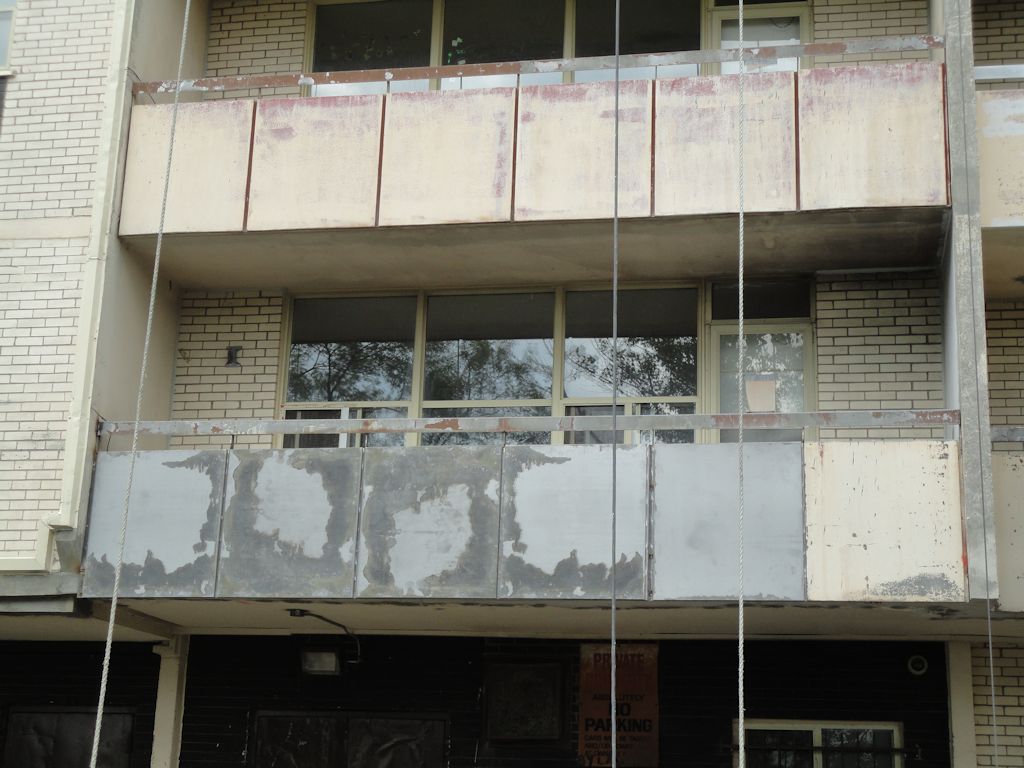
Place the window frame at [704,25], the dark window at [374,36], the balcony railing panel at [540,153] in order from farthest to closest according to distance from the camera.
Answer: the dark window at [374,36]
the window frame at [704,25]
the balcony railing panel at [540,153]

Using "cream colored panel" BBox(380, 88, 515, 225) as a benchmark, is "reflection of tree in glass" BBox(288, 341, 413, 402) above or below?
below

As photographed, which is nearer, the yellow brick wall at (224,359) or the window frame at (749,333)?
the window frame at (749,333)

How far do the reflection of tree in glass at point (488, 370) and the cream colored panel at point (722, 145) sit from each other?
1989mm

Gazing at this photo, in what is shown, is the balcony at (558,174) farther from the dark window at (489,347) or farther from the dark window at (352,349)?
the dark window at (352,349)

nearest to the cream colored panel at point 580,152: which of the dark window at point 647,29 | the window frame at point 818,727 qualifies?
the dark window at point 647,29

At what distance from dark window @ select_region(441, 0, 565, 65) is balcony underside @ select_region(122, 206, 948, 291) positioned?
2.21 meters

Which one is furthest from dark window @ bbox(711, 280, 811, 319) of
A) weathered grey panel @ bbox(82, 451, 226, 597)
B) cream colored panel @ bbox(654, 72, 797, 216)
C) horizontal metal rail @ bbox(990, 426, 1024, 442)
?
weathered grey panel @ bbox(82, 451, 226, 597)

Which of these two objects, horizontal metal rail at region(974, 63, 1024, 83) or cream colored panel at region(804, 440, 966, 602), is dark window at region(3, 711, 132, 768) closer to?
cream colored panel at region(804, 440, 966, 602)

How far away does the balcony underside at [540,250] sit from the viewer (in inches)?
408

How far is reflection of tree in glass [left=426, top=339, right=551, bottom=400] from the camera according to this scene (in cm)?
1155

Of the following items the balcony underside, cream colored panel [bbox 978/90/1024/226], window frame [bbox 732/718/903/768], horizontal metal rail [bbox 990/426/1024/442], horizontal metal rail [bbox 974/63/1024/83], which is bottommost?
window frame [bbox 732/718/903/768]

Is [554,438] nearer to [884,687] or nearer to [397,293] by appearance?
[397,293]

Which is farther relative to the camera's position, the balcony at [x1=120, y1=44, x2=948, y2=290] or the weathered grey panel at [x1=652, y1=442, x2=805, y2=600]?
the balcony at [x1=120, y1=44, x2=948, y2=290]

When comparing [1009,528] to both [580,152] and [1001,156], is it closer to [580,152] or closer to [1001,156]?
[1001,156]
